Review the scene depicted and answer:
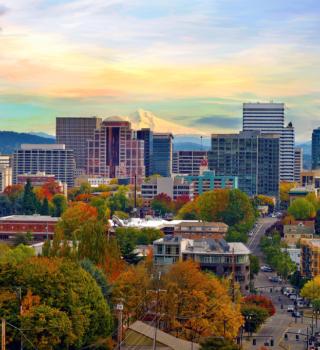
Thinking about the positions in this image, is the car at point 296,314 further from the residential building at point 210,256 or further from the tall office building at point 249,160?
the tall office building at point 249,160

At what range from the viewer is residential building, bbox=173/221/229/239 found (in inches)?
3078

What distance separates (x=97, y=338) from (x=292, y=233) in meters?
51.1

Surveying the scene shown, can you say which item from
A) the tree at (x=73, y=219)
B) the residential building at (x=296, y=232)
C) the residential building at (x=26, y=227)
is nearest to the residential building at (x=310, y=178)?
the residential building at (x=296, y=232)

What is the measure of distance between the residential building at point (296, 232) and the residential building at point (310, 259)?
11945mm

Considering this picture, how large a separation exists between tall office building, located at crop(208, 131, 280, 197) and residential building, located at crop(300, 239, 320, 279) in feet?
247

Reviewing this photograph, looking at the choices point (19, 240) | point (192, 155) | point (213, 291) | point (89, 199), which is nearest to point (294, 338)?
point (213, 291)

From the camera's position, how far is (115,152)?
191 m

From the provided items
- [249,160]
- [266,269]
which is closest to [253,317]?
[266,269]

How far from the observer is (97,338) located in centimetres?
3941

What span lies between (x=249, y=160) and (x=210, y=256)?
300ft

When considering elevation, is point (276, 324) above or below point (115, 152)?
below

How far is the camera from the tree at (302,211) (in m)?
105

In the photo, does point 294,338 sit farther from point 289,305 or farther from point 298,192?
point 298,192

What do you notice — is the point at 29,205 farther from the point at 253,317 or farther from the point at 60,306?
the point at 60,306
